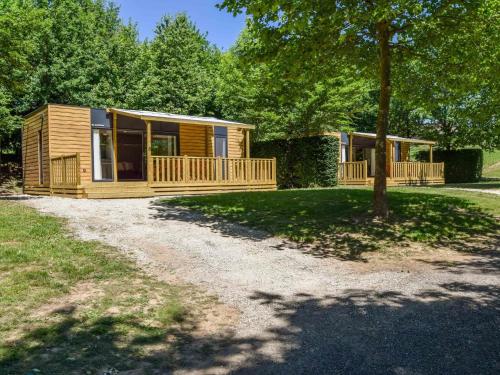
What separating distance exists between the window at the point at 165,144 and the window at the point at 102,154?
2443 mm

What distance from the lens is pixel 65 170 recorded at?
1522cm

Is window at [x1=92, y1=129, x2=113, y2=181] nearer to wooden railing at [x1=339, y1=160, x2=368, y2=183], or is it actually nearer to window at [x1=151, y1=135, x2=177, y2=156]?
window at [x1=151, y1=135, x2=177, y2=156]

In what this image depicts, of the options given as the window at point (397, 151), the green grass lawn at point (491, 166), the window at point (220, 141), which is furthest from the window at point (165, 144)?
the green grass lawn at point (491, 166)

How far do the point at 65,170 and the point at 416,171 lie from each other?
68.3ft

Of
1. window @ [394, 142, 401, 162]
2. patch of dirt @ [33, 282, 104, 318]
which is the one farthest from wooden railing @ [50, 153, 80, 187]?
window @ [394, 142, 401, 162]

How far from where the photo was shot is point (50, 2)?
31078mm

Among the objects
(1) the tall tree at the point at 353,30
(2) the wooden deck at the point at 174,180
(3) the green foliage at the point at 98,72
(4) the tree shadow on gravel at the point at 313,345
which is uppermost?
(3) the green foliage at the point at 98,72

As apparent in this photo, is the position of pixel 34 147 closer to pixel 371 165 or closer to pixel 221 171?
pixel 221 171

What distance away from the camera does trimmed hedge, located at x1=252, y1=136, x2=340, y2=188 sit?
21.0 metres

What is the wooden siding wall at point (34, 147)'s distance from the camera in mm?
16922

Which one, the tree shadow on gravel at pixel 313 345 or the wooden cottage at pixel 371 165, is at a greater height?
the wooden cottage at pixel 371 165

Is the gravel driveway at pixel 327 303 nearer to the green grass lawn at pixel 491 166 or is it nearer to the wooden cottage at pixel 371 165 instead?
the wooden cottage at pixel 371 165

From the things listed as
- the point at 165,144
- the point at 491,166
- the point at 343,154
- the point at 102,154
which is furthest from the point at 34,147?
the point at 491,166

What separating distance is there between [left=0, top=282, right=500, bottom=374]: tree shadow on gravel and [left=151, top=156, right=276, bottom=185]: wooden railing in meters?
12.3
